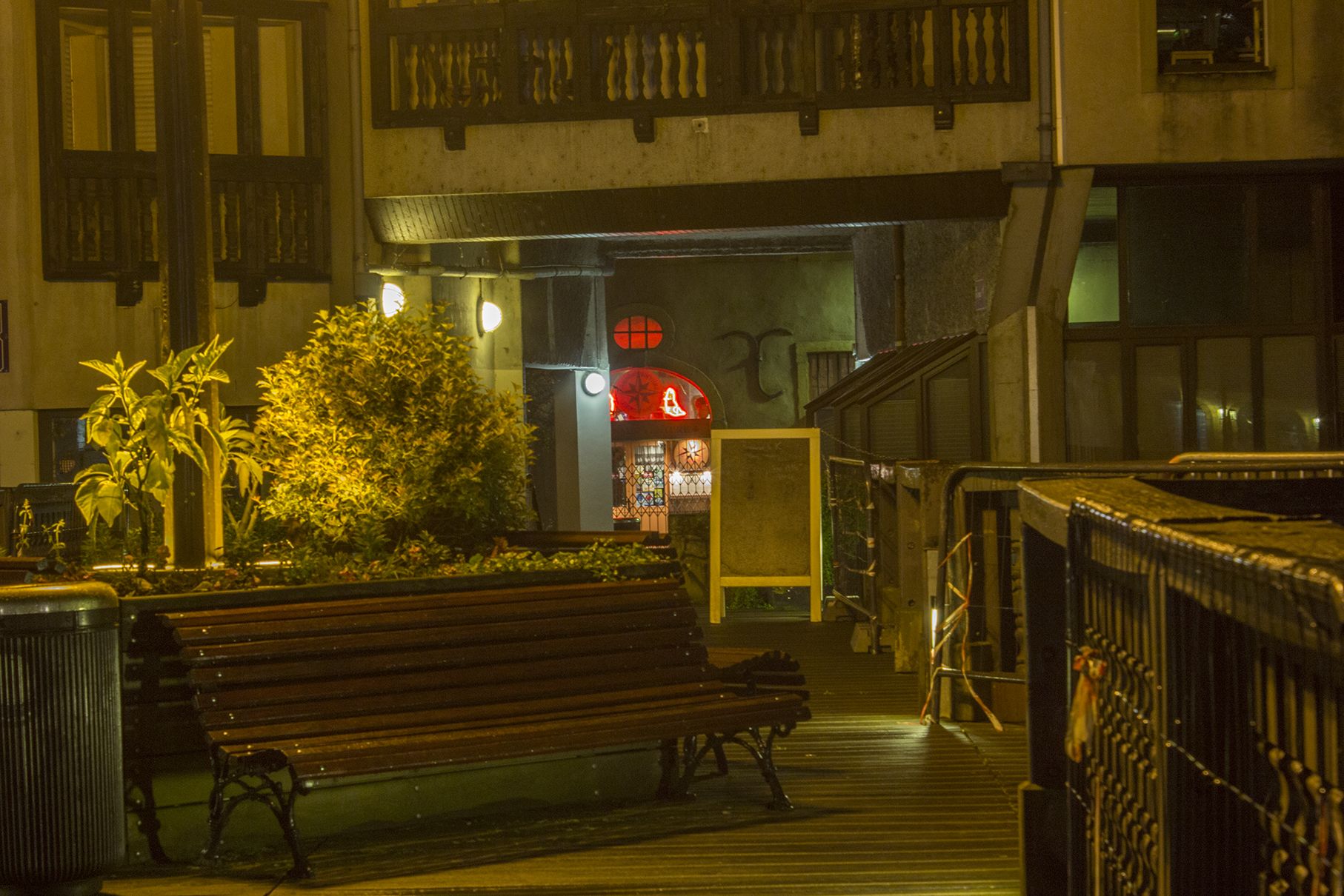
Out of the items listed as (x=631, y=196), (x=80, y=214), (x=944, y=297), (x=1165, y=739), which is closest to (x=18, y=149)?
(x=80, y=214)

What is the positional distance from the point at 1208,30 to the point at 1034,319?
353 cm

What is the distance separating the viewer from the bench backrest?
6152 mm

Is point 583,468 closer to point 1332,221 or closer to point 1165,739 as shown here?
point 1332,221

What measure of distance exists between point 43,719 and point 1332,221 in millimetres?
14390

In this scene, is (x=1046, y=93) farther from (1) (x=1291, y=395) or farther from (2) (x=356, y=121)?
(2) (x=356, y=121)

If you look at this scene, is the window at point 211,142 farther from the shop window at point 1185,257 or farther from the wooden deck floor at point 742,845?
the wooden deck floor at point 742,845

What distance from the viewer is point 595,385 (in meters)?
21.8

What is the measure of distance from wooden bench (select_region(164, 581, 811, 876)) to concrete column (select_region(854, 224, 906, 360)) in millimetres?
12738

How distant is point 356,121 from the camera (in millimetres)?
15336


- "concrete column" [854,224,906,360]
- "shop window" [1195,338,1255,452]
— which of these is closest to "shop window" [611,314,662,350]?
"concrete column" [854,224,906,360]

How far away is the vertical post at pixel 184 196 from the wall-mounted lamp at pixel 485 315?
879 centimetres

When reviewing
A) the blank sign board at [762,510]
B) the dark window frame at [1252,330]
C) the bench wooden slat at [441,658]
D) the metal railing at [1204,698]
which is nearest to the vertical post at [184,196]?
the bench wooden slat at [441,658]

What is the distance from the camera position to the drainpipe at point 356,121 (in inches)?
603

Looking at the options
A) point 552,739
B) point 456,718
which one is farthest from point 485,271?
point 552,739
